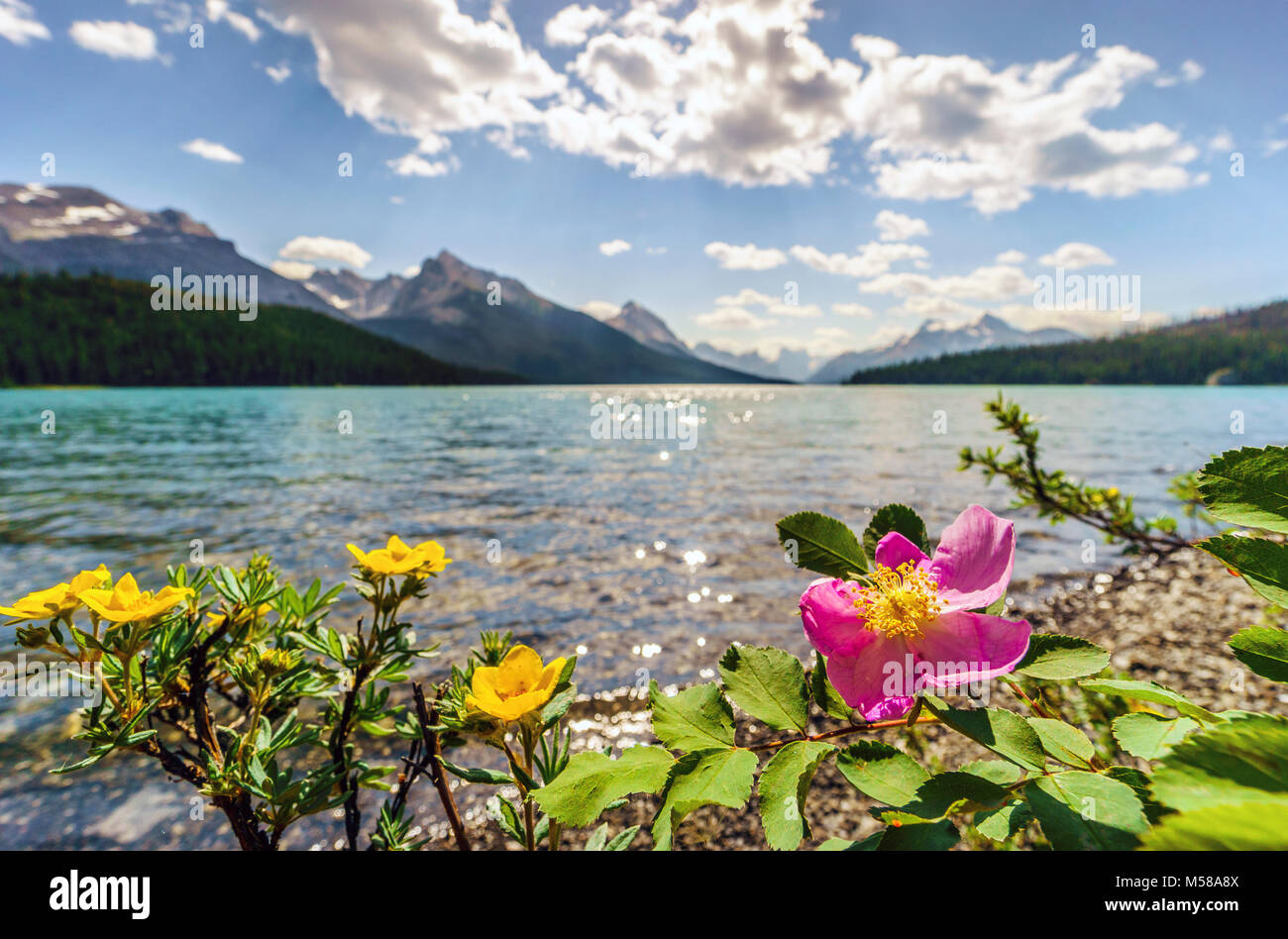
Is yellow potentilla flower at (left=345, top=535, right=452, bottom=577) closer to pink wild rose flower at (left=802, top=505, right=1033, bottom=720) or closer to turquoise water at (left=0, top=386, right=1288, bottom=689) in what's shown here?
pink wild rose flower at (left=802, top=505, right=1033, bottom=720)

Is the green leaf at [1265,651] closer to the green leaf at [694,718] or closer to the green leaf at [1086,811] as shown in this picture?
the green leaf at [1086,811]

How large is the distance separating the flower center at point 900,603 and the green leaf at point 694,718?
29cm

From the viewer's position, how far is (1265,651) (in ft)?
2.65

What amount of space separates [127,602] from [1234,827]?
2.02 metres

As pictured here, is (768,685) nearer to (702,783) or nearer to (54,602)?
(702,783)

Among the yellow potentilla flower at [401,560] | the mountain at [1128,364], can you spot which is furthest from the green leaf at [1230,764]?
the mountain at [1128,364]

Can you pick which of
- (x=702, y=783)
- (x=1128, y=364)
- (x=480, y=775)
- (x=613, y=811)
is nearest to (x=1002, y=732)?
(x=702, y=783)

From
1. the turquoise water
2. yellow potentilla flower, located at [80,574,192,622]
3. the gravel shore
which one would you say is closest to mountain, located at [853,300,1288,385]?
the turquoise water

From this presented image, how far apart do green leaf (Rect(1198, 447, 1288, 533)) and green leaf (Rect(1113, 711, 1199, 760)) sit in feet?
1.02

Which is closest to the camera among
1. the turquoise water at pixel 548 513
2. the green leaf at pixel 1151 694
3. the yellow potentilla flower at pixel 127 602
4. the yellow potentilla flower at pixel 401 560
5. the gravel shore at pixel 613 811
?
the green leaf at pixel 1151 694

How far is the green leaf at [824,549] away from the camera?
3.23 feet

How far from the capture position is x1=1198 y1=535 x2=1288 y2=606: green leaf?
83 centimetres
